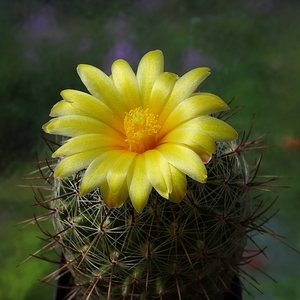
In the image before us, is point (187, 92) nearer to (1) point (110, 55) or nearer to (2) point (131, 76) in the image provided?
(2) point (131, 76)

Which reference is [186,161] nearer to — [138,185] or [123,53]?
[138,185]

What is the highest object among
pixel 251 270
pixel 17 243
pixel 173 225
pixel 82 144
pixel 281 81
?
pixel 82 144

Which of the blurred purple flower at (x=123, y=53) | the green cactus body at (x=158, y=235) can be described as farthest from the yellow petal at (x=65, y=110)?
the blurred purple flower at (x=123, y=53)

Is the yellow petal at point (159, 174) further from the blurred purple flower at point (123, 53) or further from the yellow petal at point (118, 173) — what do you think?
the blurred purple flower at point (123, 53)

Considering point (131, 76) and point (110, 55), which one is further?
point (110, 55)

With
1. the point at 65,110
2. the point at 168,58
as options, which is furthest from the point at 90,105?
the point at 168,58

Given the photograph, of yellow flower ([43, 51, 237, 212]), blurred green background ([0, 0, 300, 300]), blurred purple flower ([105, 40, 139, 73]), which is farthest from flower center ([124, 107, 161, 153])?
blurred purple flower ([105, 40, 139, 73])

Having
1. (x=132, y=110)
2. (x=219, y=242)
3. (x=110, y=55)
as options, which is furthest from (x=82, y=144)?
(x=110, y=55)
